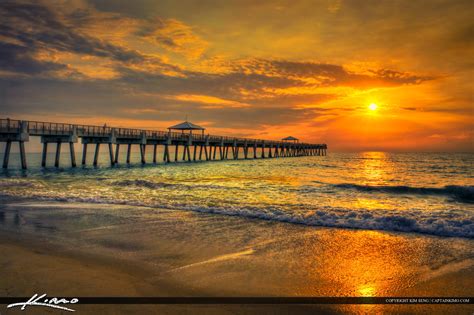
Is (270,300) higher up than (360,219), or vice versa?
(270,300)

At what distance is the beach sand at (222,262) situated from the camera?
13.6ft

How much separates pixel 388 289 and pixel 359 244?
269 cm

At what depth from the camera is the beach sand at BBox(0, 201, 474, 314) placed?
4145 mm

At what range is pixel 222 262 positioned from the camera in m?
5.47

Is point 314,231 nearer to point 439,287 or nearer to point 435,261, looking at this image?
point 435,261

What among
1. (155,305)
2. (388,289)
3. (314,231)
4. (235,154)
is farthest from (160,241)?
(235,154)

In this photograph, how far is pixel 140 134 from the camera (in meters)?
52.2

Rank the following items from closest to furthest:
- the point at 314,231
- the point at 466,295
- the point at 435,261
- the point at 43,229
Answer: the point at 466,295 < the point at 435,261 < the point at 43,229 < the point at 314,231
